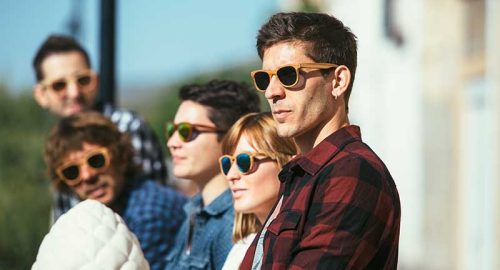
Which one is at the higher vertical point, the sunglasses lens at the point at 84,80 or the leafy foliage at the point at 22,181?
the sunglasses lens at the point at 84,80

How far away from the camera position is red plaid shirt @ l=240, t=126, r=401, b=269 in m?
2.64

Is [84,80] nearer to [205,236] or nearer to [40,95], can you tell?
[40,95]

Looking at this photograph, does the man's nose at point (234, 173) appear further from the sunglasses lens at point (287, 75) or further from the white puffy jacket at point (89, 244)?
the sunglasses lens at point (287, 75)

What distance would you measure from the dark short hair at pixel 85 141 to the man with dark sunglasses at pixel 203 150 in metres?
0.41

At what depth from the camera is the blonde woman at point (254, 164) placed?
374 centimetres

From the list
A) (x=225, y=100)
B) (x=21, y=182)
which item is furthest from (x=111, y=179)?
(x=21, y=182)

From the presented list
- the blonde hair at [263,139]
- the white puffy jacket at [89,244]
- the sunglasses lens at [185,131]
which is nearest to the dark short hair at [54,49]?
the sunglasses lens at [185,131]

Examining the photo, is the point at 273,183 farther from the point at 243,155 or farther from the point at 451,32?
the point at 451,32

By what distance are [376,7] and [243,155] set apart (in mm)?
19037

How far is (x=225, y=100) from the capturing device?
444 cm

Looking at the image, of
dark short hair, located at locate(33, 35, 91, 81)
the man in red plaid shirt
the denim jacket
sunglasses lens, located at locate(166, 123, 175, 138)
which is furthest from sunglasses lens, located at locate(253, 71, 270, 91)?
dark short hair, located at locate(33, 35, 91, 81)

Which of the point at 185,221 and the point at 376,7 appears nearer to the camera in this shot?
the point at 185,221

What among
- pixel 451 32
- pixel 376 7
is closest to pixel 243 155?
pixel 451 32

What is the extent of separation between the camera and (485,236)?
13070 millimetres
